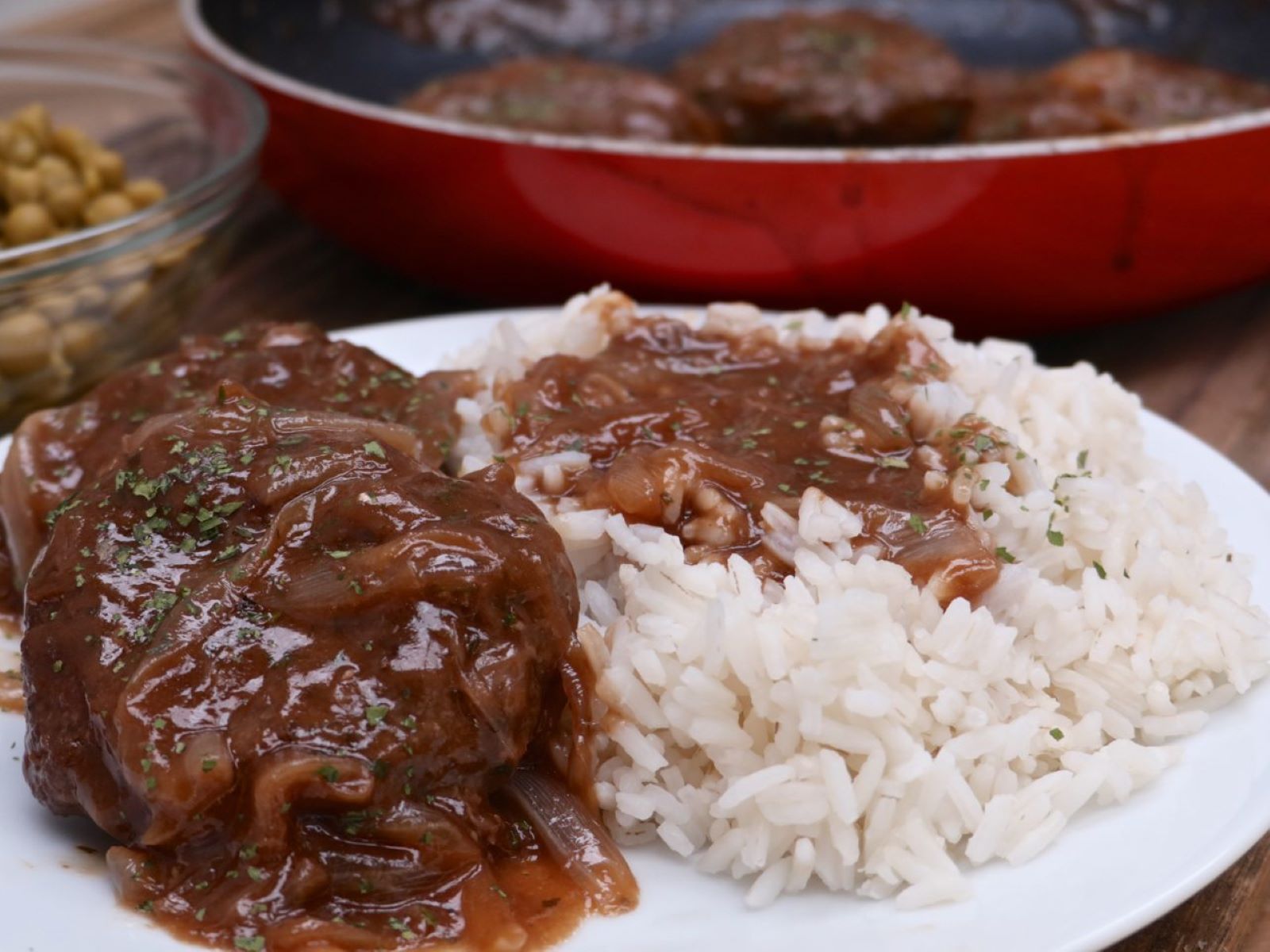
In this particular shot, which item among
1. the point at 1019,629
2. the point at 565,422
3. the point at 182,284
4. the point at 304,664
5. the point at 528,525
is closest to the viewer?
the point at 304,664

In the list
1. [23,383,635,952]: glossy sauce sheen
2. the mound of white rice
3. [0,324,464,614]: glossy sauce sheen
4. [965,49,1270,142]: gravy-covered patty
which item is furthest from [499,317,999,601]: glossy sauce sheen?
[965,49,1270,142]: gravy-covered patty

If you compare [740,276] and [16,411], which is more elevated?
[740,276]

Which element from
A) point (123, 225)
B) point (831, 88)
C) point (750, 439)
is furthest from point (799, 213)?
point (123, 225)

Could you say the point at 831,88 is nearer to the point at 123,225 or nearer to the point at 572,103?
the point at 572,103

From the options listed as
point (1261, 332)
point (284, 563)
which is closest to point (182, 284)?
point (284, 563)

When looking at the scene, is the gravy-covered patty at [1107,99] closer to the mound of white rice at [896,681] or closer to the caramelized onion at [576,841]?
the mound of white rice at [896,681]

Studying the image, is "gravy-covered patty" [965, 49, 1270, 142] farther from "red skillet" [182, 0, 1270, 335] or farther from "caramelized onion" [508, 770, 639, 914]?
"caramelized onion" [508, 770, 639, 914]

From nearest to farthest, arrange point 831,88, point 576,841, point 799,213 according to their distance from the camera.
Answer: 1. point 576,841
2. point 799,213
3. point 831,88

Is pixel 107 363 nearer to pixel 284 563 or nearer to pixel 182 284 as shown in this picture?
pixel 182 284

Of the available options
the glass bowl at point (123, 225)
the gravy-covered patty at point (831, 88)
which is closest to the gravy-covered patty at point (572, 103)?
the gravy-covered patty at point (831, 88)
